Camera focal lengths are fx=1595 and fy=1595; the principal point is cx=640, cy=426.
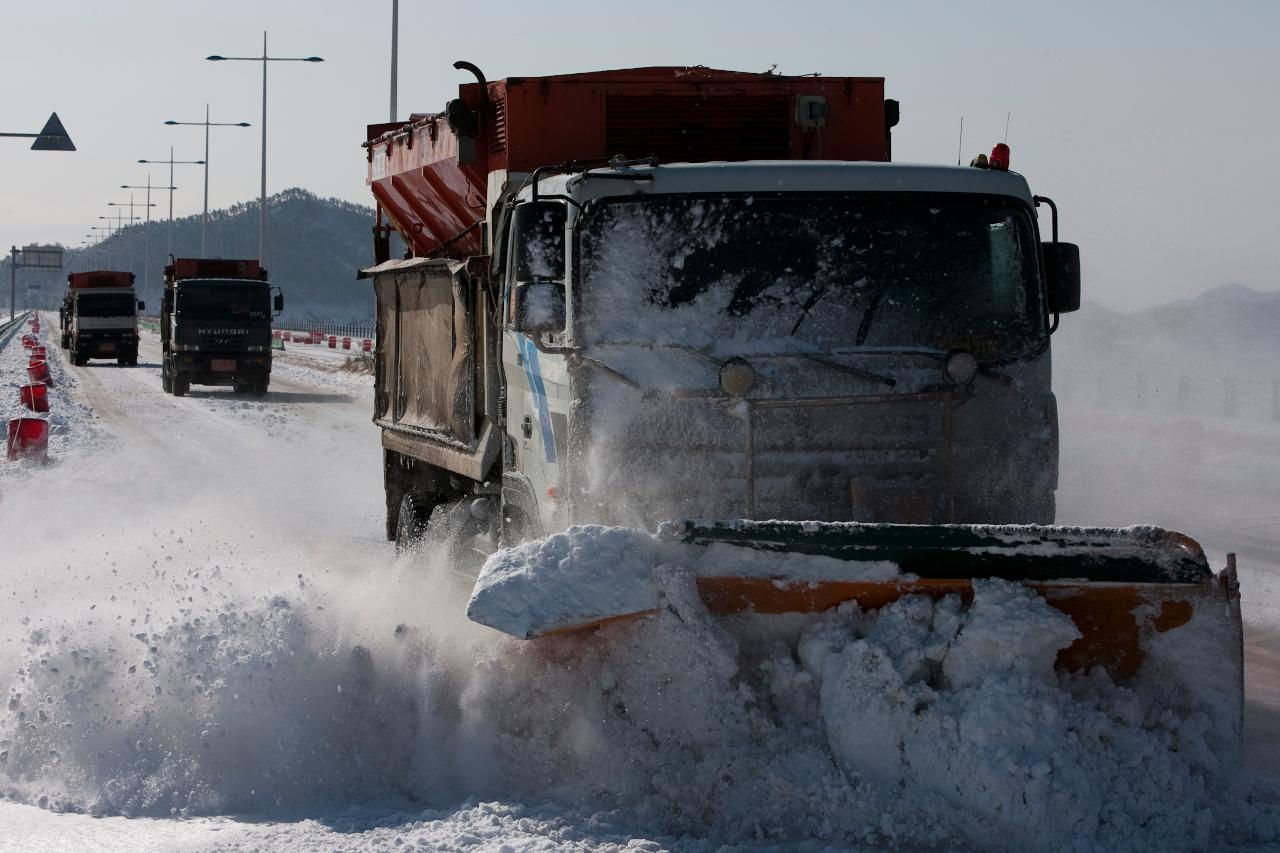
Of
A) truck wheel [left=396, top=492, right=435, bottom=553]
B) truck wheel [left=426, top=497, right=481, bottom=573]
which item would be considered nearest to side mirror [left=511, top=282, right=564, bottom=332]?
truck wheel [left=426, top=497, right=481, bottom=573]

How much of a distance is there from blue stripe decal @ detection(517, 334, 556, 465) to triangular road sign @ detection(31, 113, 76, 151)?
92.9 ft

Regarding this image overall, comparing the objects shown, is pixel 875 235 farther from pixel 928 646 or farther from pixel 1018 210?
pixel 928 646

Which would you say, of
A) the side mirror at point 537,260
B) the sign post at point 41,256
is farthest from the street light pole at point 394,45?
the sign post at point 41,256

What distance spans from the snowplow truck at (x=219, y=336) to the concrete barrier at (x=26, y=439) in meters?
14.9

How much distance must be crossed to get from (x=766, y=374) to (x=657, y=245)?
0.69 m

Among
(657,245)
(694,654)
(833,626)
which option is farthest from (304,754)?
(657,245)

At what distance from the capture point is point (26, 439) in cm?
1738

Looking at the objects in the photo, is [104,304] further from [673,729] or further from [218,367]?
[673,729]

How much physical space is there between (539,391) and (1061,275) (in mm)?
2230

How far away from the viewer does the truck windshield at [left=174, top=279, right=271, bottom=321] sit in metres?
33.0

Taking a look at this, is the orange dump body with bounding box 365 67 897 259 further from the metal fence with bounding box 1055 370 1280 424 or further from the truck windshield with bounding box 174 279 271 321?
the truck windshield with bounding box 174 279 271 321

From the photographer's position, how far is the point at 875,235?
6.30 meters

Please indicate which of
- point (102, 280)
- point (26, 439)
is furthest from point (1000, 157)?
point (102, 280)

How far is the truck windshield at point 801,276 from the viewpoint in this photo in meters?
6.17
